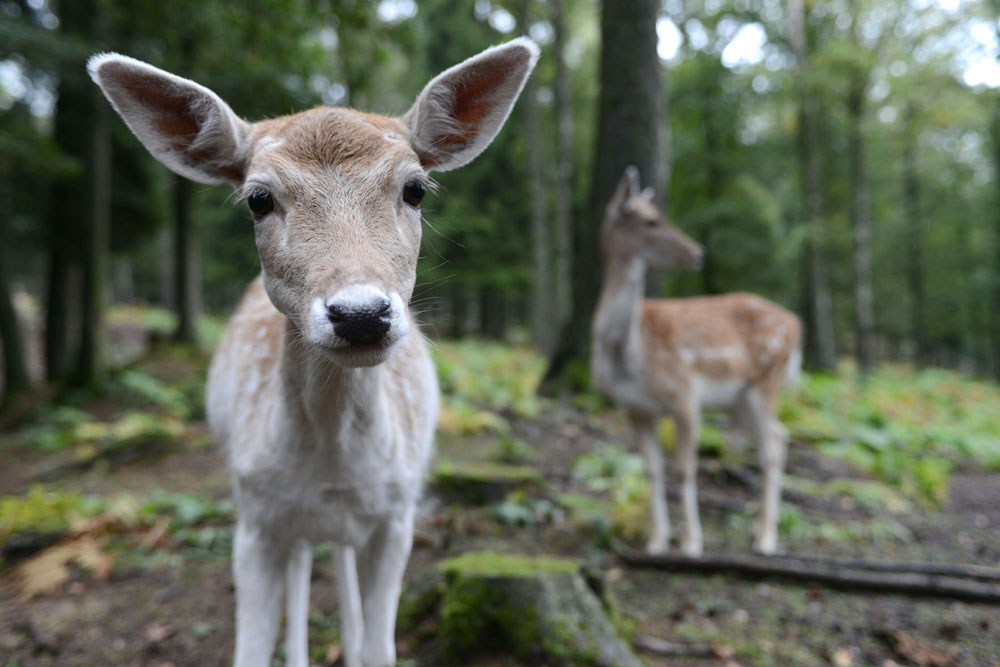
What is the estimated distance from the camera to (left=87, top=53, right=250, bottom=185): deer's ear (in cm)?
216

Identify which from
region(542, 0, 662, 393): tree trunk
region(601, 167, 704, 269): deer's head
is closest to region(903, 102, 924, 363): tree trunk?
region(542, 0, 662, 393): tree trunk

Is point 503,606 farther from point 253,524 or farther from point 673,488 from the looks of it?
point 673,488

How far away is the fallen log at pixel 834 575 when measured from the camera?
151 inches

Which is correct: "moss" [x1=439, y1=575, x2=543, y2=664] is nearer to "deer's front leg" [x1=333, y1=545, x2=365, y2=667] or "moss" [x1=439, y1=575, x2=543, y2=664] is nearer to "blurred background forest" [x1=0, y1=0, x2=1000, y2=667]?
"blurred background forest" [x1=0, y1=0, x2=1000, y2=667]

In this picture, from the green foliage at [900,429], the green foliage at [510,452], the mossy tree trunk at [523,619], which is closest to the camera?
the mossy tree trunk at [523,619]

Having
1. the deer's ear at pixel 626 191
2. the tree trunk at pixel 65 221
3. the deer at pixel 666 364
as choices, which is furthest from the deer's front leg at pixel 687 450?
the tree trunk at pixel 65 221

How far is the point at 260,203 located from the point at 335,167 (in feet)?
0.96

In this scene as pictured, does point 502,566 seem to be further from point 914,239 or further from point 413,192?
point 914,239

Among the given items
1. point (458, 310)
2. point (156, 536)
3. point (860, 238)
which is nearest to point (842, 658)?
point (156, 536)

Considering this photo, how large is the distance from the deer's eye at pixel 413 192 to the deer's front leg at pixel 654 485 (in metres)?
3.84

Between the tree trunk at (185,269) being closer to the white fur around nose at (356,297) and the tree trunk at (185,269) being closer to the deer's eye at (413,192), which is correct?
the deer's eye at (413,192)

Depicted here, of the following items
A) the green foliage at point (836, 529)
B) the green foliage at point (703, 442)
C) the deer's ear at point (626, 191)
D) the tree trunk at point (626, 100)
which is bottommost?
the green foliage at point (836, 529)

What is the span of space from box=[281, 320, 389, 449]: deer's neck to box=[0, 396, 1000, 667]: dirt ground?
162 cm

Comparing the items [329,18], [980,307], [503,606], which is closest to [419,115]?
[503,606]
